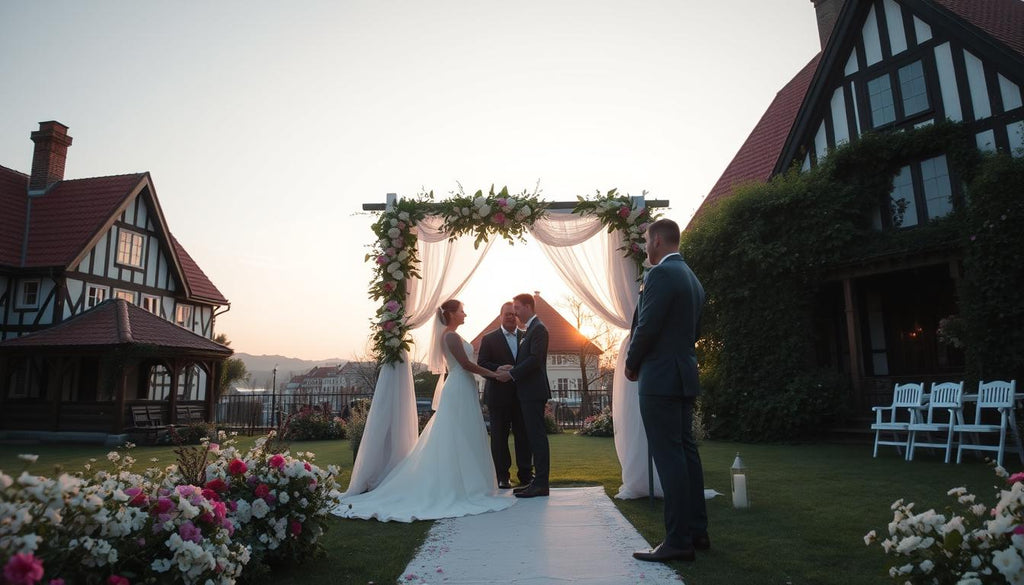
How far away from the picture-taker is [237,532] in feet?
11.3

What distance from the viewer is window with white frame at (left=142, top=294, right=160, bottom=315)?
2066cm

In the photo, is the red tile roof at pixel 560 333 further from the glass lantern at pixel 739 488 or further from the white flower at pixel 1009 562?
the white flower at pixel 1009 562

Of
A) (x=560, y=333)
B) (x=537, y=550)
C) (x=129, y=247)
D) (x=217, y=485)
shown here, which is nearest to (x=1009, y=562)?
(x=537, y=550)

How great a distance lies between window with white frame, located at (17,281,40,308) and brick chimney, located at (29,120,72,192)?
470cm

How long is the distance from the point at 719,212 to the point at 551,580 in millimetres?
11860

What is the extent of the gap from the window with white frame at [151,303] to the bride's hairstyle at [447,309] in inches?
698

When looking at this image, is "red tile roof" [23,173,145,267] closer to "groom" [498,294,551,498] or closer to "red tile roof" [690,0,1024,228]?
"groom" [498,294,551,498]

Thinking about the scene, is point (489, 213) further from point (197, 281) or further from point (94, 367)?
point (197, 281)

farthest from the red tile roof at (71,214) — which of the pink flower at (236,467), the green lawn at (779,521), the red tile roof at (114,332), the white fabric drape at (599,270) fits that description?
the pink flower at (236,467)

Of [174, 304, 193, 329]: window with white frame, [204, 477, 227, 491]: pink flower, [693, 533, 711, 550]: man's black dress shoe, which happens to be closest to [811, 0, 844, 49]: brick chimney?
[693, 533, 711, 550]: man's black dress shoe

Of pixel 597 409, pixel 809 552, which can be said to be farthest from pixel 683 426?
pixel 597 409

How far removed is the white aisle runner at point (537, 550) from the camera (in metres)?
3.56

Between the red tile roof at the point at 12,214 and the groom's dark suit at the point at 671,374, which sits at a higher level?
the red tile roof at the point at 12,214

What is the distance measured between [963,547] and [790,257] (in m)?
11.3
